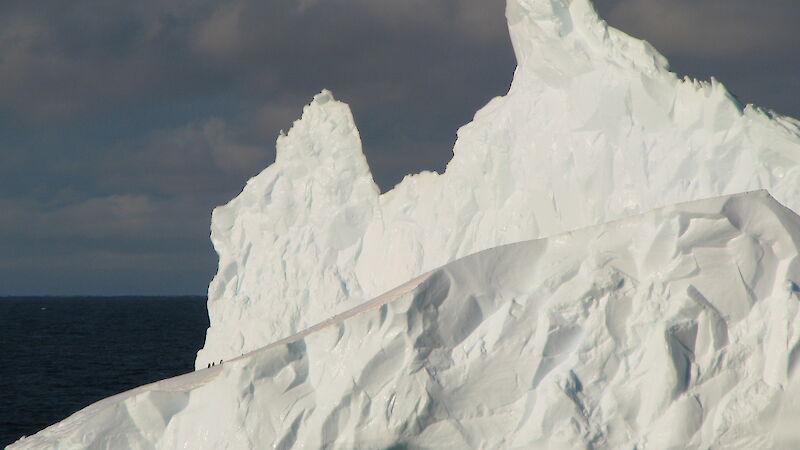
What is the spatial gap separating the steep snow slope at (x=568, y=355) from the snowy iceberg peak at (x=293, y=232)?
9418 millimetres

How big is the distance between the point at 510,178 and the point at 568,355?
7467 mm

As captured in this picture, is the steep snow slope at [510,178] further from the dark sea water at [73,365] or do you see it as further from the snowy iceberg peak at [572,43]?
the dark sea water at [73,365]

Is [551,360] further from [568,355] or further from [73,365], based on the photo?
[73,365]

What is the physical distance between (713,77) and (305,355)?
1028cm

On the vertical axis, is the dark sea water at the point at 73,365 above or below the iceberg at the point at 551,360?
above

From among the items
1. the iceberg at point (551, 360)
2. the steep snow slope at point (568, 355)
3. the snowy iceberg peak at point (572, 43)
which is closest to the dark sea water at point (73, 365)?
the iceberg at point (551, 360)

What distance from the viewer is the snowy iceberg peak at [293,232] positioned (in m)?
25.9

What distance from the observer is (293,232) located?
2653cm


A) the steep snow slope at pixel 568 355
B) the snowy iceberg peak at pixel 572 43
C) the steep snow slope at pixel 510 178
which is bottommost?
the steep snow slope at pixel 568 355

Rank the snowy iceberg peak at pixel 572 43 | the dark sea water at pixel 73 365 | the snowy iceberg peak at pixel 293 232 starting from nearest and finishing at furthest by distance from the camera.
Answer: the snowy iceberg peak at pixel 572 43 < the snowy iceberg peak at pixel 293 232 < the dark sea water at pixel 73 365

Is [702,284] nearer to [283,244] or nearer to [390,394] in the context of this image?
[390,394]

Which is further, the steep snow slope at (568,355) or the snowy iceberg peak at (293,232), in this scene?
the snowy iceberg peak at (293,232)

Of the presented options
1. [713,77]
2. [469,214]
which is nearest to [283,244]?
[469,214]

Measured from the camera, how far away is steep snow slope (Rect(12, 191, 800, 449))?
49.9 feet
